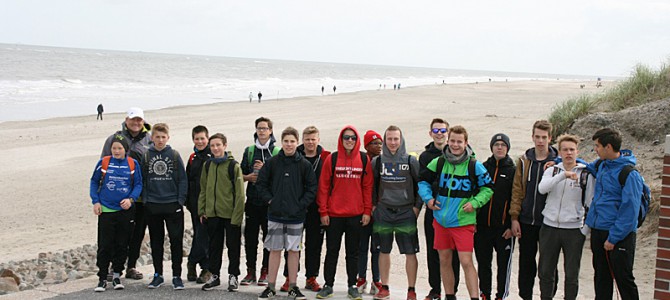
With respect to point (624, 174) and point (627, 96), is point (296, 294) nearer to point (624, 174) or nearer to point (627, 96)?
point (624, 174)

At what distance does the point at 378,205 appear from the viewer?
668cm

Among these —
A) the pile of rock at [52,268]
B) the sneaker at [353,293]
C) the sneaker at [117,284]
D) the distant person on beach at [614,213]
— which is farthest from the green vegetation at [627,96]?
the sneaker at [117,284]

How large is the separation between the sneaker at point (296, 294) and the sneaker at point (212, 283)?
0.94m

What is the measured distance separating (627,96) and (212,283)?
1163 cm

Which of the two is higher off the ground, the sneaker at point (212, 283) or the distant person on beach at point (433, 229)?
the distant person on beach at point (433, 229)

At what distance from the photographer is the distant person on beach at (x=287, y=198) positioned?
6660 mm

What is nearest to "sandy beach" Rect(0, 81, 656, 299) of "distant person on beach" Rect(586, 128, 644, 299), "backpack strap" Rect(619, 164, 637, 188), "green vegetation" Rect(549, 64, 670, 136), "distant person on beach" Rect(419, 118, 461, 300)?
"distant person on beach" Rect(419, 118, 461, 300)

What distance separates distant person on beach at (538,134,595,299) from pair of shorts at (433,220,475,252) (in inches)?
28.6

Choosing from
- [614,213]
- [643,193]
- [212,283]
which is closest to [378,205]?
[212,283]

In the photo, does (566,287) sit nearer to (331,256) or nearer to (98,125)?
(331,256)

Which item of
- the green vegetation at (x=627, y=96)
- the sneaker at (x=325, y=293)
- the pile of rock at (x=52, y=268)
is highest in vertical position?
the green vegetation at (x=627, y=96)

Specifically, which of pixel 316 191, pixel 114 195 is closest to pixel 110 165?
pixel 114 195

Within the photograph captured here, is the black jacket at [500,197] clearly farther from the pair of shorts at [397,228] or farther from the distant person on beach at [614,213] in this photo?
the distant person on beach at [614,213]

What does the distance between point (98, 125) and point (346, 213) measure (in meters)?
28.0
